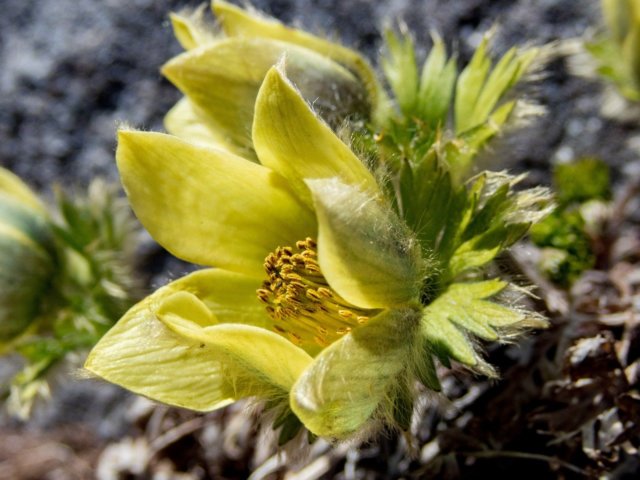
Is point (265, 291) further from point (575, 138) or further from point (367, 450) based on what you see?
point (575, 138)

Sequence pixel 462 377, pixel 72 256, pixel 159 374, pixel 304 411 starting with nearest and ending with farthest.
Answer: pixel 304 411 < pixel 159 374 < pixel 462 377 < pixel 72 256

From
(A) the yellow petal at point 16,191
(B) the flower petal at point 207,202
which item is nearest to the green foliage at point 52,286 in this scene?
(A) the yellow petal at point 16,191

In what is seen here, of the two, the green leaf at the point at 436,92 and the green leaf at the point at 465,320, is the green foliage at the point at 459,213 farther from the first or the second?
the green leaf at the point at 436,92

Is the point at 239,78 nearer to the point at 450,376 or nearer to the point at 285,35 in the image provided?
the point at 285,35

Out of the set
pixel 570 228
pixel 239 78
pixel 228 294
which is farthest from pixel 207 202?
pixel 570 228

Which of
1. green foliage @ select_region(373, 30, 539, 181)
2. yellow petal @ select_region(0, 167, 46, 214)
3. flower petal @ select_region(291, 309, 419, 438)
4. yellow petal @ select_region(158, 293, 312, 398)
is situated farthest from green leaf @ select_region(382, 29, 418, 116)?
yellow petal @ select_region(0, 167, 46, 214)

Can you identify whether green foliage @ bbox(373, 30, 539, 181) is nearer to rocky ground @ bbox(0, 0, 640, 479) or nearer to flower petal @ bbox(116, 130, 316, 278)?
rocky ground @ bbox(0, 0, 640, 479)

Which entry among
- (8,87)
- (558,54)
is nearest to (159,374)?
(558,54)
